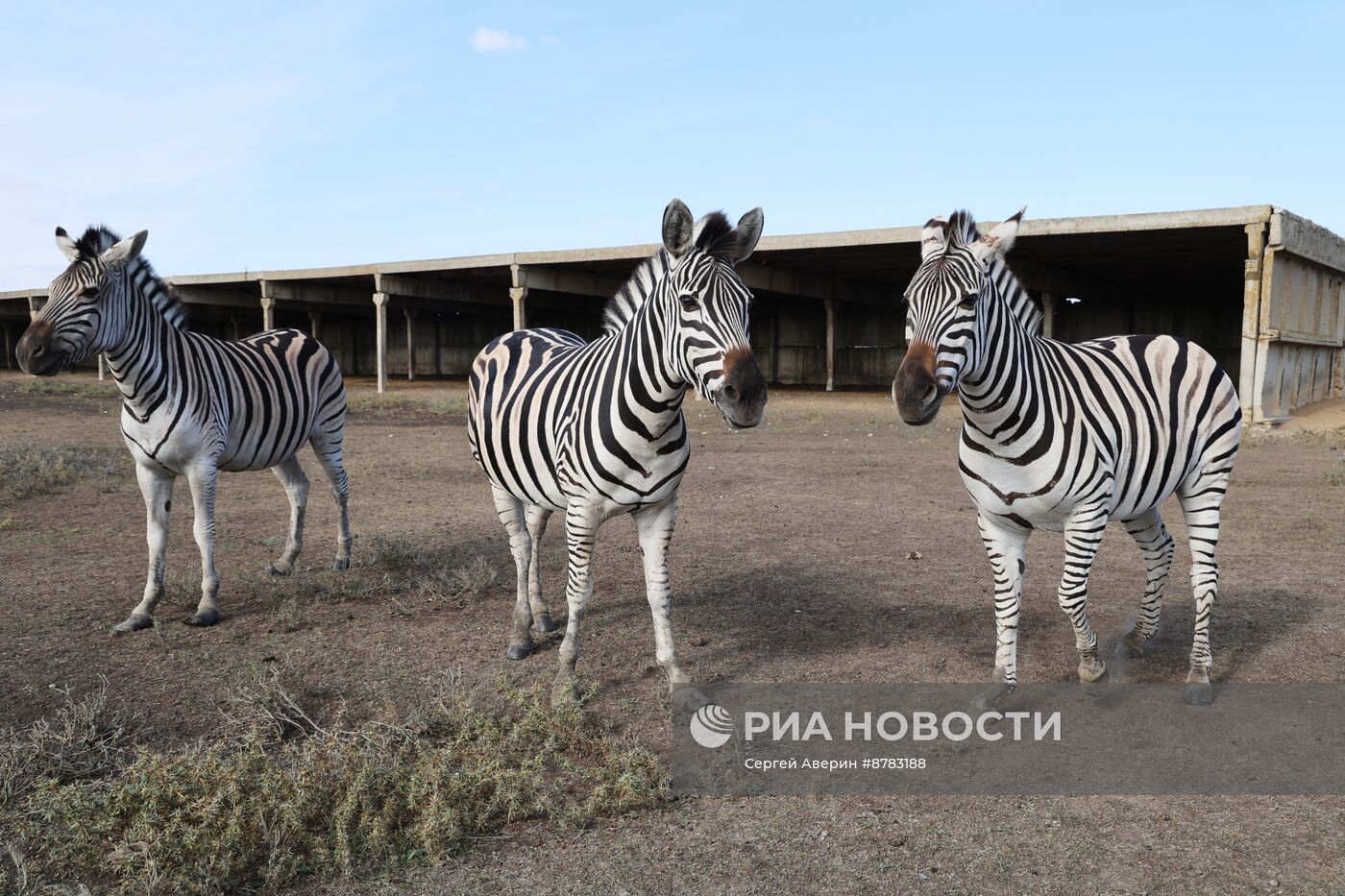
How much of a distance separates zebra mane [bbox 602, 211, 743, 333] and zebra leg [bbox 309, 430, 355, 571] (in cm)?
337

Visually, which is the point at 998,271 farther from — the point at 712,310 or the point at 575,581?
the point at 575,581

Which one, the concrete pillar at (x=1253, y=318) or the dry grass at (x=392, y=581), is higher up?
the concrete pillar at (x=1253, y=318)

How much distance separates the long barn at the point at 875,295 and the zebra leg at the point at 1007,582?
342 inches

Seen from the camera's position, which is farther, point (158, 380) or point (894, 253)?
point (894, 253)

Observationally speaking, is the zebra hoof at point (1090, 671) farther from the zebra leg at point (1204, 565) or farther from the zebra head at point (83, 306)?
the zebra head at point (83, 306)

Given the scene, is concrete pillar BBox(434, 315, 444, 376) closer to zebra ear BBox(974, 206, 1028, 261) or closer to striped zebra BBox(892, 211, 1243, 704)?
striped zebra BBox(892, 211, 1243, 704)

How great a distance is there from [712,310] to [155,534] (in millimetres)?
4035

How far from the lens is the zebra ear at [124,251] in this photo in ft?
17.1

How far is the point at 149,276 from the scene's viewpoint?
5664mm

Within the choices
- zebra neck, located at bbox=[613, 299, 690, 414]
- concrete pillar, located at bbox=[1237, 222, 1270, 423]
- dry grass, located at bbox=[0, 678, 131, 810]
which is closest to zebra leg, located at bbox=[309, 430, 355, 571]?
dry grass, located at bbox=[0, 678, 131, 810]

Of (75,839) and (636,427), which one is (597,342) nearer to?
(636,427)

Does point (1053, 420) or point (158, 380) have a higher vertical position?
point (158, 380)

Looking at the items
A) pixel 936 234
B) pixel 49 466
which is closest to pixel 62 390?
pixel 49 466

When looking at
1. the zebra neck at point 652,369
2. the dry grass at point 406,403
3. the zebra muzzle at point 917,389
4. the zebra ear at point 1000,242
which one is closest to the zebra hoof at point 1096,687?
the zebra muzzle at point 917,389
